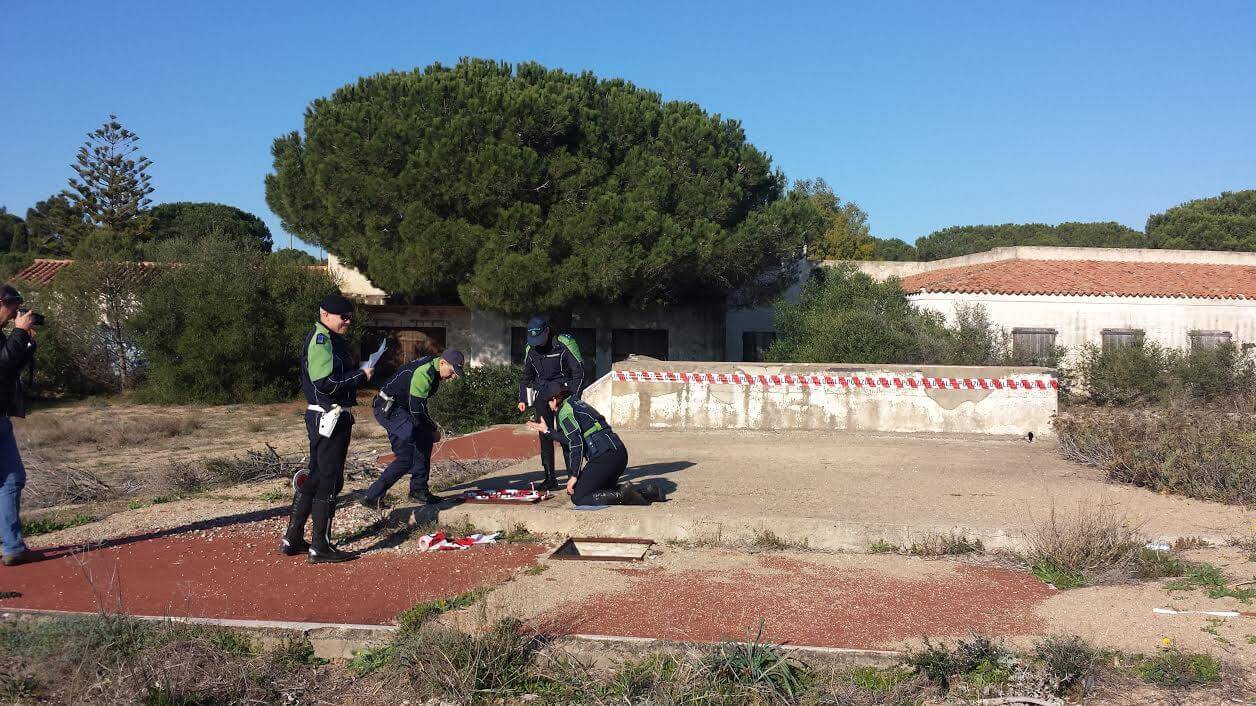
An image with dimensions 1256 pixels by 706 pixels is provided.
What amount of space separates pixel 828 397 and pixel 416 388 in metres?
7.91

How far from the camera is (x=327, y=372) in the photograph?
6879mm

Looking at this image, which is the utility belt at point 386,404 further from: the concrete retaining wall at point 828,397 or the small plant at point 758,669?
the concrete retaining wall at point 828,397

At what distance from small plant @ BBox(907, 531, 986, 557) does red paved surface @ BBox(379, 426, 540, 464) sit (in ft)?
19.7

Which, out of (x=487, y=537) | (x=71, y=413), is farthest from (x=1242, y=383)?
(x=71, y=413)

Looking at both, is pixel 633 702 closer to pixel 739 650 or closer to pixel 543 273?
pixel 739 650

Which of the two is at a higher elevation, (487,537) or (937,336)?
(937,336)

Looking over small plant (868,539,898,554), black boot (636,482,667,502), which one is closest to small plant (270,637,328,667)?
black boot (636,482,667,502)

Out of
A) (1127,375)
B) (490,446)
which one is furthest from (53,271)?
(1127,375)

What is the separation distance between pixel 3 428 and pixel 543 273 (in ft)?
47.1

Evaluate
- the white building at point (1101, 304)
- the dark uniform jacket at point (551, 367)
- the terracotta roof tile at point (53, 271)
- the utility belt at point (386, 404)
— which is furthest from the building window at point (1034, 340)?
the terracotta roof tile at point (53, 271)

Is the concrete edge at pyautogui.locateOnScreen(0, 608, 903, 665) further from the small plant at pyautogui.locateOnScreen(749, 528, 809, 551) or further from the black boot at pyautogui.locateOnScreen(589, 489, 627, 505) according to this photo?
the black boot at pyautogui.locateOnScreen(589, 489, 627, 505)

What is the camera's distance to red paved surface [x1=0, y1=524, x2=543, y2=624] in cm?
590

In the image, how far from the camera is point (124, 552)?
7.39m

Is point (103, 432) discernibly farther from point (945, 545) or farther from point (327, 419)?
point (945, 545)
